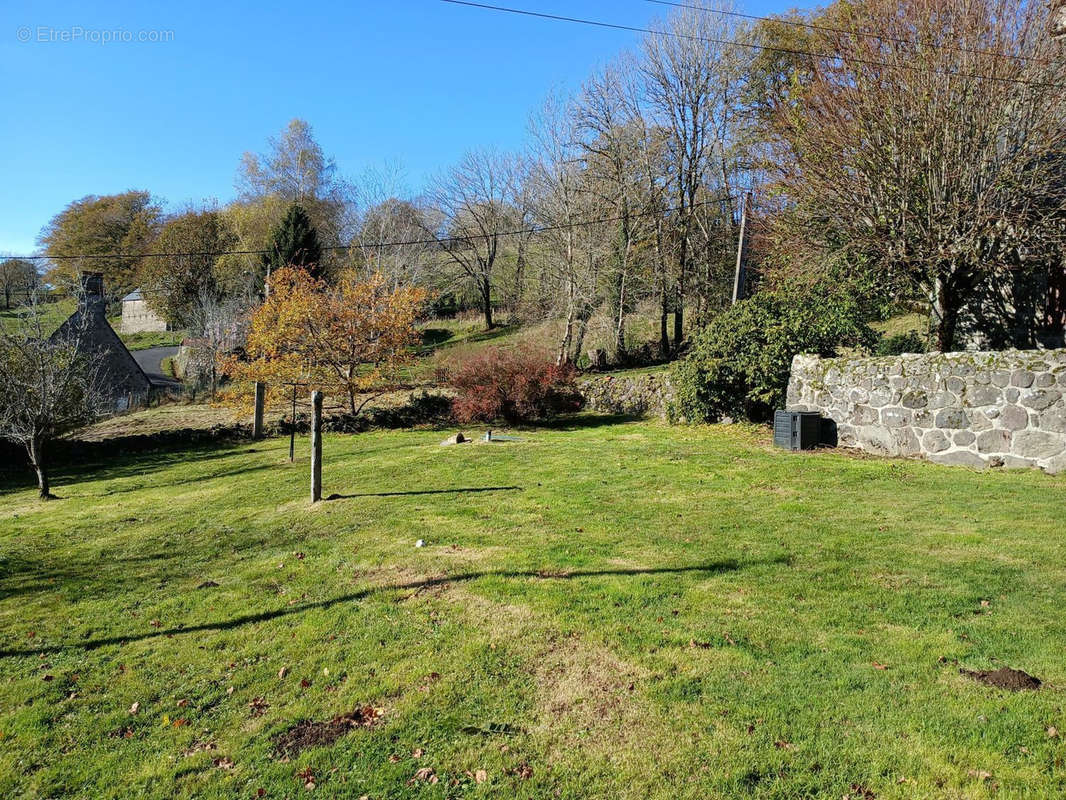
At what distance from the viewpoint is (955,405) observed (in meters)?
9.91

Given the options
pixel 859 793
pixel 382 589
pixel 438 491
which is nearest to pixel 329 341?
pixel 438 491

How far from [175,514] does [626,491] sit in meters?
7.02

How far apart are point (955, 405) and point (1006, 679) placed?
7.50m

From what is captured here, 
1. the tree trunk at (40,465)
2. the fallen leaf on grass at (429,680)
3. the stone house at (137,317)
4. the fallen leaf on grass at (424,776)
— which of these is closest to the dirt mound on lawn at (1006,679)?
the fallen leaf on grass at (424,776)

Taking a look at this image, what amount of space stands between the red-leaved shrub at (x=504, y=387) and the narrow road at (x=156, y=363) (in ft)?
61.1

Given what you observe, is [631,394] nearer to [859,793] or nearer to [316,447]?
[316,447]

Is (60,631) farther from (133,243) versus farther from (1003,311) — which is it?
(133,243)

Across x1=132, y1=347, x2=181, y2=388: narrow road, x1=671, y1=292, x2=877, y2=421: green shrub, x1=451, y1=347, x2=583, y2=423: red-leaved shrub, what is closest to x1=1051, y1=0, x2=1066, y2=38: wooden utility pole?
x1=671, y1=292, x2=877, y2=421: green shrub

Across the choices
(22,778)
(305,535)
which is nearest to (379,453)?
(305,535)

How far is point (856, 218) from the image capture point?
507 inches

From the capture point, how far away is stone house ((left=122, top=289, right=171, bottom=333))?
1917 inches

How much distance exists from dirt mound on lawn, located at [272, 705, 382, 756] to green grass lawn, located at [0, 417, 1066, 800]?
73 mm

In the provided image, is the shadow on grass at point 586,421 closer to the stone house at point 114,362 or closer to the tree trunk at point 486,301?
the stone house at point 114,362

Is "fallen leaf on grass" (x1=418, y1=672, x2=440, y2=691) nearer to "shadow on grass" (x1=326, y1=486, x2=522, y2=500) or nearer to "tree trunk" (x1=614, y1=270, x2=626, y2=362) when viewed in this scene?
"shadow on grass" (x1=326, y1=486, x2=522, y2=500)
